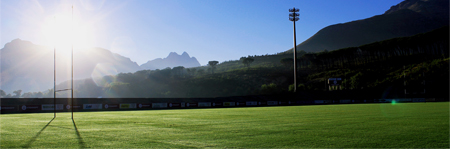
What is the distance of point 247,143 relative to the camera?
5883 mm

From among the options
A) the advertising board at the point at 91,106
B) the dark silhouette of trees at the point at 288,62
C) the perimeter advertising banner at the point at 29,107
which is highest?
the dark silhouette of trees at the point at 288,62

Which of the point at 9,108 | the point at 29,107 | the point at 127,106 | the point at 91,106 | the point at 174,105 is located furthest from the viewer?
the point at 174,105

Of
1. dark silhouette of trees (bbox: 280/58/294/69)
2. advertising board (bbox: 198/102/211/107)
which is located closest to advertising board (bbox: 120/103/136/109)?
advertising board (bbox: 198/102/211/107)

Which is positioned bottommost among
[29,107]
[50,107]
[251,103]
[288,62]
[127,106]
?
[251,103]

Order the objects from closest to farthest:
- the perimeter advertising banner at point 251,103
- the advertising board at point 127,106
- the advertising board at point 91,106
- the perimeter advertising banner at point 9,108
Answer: the perimeter advertising banner at point 9,108 < the advertising board at point 91,106 < the advertising board at point 127,106 < the perimeter advertising banner at point 251,103

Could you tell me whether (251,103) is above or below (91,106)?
below

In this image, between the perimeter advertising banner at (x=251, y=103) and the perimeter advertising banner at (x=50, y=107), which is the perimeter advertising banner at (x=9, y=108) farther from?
the perimeter advertising banner at (x=251, y=103)

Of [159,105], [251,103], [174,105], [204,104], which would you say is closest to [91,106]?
[159,105]

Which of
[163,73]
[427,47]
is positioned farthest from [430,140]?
[163,73]

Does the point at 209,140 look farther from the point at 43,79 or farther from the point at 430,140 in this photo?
the point at 43,79

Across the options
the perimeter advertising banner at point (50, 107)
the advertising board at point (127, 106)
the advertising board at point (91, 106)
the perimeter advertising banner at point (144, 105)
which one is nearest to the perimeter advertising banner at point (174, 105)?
the perimeter advertising banner at point (144, 105)

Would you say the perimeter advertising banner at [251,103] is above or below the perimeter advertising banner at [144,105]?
below

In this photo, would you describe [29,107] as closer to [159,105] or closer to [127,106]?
[127,106]

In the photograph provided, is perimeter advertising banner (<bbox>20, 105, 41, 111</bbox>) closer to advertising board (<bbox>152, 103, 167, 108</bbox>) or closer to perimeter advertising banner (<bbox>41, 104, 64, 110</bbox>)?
perimeter advertising banner (<bbox>41, 104, 64, 110</bbox>)
